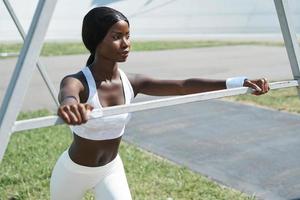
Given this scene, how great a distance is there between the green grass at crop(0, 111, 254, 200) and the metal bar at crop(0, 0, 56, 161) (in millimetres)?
2016

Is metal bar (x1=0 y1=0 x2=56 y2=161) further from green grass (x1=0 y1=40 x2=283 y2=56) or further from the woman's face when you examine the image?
green grass (x1=0 y1=40 x2=283 y2=56)

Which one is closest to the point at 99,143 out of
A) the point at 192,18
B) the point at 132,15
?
the point at 132,15

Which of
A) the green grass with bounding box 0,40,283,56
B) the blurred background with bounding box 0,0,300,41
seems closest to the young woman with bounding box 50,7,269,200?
the blurred background with bounding box 0,0,300,41

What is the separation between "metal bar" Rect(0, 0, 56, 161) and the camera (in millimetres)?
1843

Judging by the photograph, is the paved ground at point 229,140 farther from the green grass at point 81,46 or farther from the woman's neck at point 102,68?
the green grass at point 81,46

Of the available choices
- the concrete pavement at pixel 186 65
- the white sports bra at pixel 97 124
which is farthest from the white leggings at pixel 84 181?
the concrete pavement at pixel 186 65

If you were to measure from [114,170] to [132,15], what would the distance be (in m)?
2.36

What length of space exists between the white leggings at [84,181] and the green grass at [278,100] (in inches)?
169

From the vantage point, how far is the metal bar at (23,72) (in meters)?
1.84

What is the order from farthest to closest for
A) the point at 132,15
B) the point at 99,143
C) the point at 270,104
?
the point at 270,104 → the point at 132,15 → the point at 99,143

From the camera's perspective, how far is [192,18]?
5.02 m

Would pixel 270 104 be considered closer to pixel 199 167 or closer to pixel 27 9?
pixel 199 167

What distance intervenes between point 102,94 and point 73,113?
622mm

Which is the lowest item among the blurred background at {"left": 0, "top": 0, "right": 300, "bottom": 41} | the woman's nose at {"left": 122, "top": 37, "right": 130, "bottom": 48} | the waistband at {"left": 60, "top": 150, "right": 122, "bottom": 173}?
the blurred background at {"left": 0, "top": 0, "right": 300, "bottom": 41}
